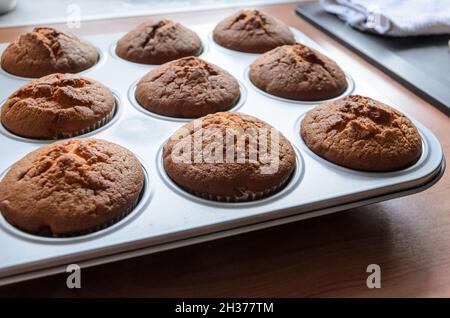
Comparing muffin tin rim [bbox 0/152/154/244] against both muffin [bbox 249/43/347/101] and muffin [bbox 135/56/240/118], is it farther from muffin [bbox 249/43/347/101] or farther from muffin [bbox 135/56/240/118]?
muffin [bbox 249/43/347/101]

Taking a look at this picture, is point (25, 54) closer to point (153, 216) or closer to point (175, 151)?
point (175, 151)

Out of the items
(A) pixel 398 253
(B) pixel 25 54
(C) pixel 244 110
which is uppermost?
(B) pixel 25 54

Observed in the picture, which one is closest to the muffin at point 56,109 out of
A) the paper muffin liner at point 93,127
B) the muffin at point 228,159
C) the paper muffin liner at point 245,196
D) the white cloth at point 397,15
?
the paper muffin liner at point 93,127

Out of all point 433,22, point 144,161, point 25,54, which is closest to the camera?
point 144,161

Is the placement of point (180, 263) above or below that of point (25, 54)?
below

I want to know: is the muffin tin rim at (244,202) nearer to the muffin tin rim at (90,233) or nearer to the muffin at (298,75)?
the muffin tin rim at (90,233)

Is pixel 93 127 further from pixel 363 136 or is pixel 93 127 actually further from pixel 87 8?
pixel 87 8
